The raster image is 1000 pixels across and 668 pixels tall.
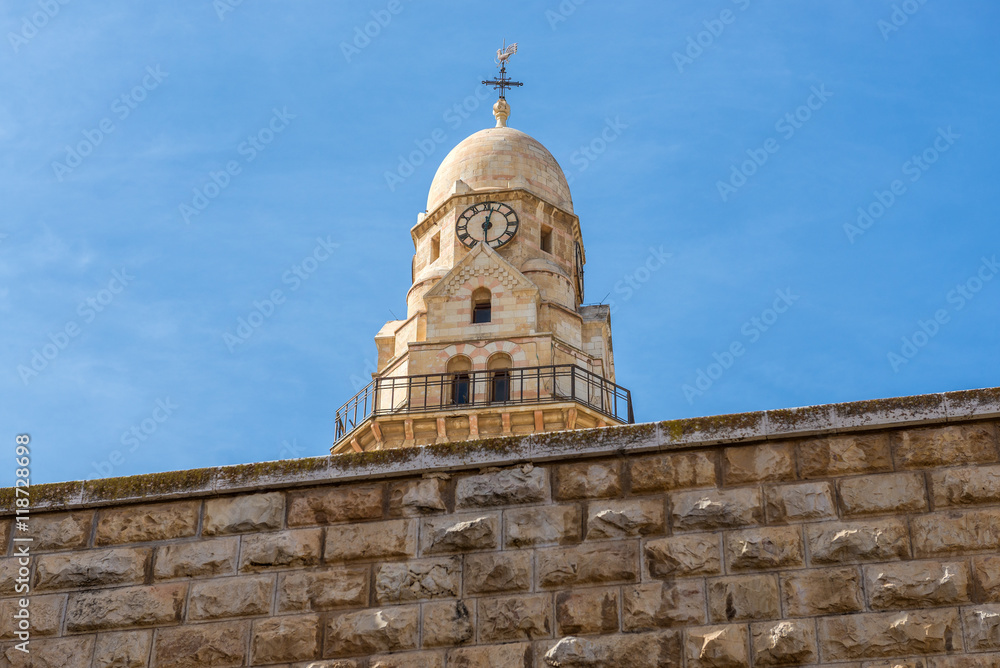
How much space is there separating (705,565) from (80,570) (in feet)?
13.0

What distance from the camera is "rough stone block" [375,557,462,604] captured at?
8.27 meters

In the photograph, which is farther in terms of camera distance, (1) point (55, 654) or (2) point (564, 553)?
(1) point (55, 654)

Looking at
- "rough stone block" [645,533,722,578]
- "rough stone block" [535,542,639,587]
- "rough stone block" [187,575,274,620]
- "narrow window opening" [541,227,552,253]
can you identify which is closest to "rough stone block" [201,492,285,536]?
"rough stone block" [187,575,274,620]

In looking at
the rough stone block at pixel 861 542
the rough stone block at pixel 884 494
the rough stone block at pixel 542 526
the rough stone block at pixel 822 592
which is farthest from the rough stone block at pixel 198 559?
the rough stone block at pixel 884 494

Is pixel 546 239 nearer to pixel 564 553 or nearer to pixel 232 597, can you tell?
pixel 232 597

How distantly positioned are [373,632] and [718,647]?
79.8 inches

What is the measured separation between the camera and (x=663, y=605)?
26.0ft

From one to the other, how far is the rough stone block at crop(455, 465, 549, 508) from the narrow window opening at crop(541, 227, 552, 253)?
90.0 ft

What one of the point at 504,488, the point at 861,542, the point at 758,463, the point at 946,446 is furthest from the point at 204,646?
the point at 946,446

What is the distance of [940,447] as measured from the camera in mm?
8000

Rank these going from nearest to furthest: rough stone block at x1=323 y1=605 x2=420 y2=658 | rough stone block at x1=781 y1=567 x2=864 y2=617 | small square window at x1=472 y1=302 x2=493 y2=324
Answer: rough stone block at x1=781 y1=567 x2=864 y2=617 → rough stone block at x1=323 y1=605 x2=420 y2=658 → small square window at x1=472 y1=302 x2=493 y2=324

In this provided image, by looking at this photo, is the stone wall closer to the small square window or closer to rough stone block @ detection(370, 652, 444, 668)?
rough stone block @ detection(370, 652, 444, 668)

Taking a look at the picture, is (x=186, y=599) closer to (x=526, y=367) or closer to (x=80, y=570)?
(x=80, y=570)

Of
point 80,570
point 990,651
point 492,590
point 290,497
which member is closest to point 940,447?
point 990,651
